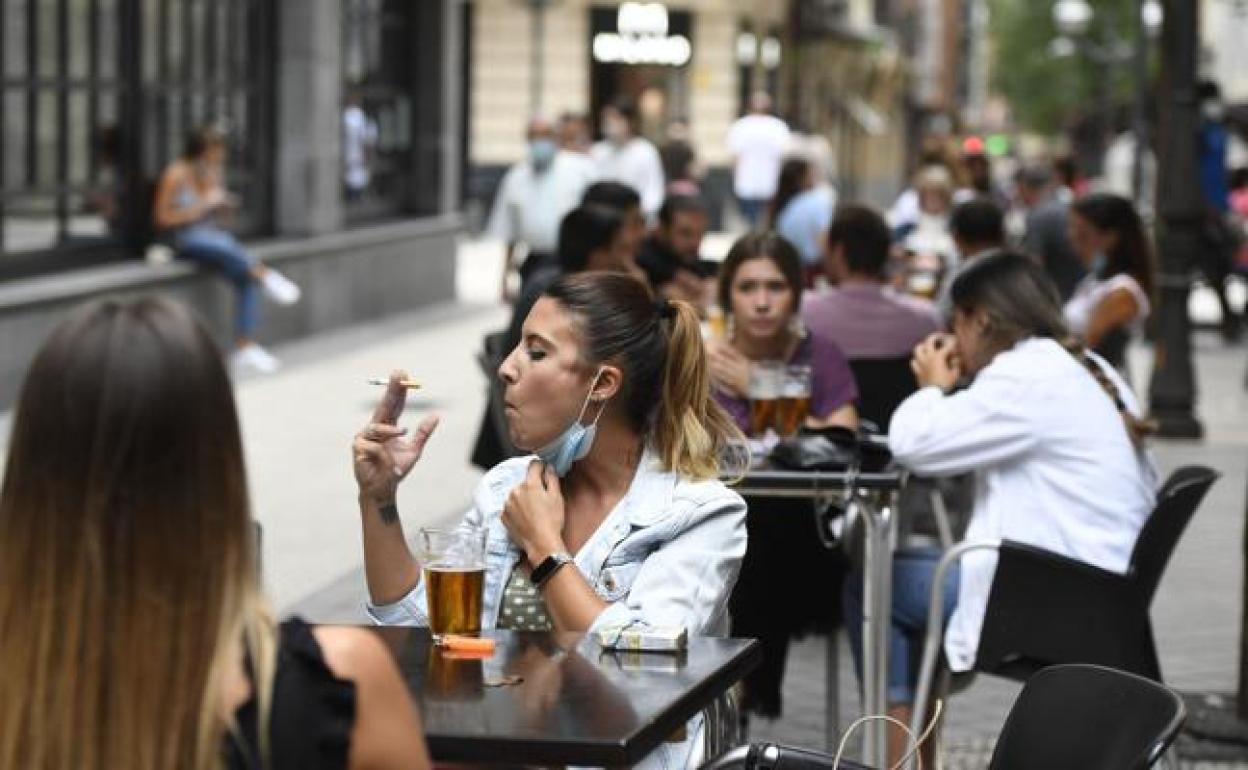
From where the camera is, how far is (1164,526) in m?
6.11

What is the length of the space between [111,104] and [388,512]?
40.7 ft

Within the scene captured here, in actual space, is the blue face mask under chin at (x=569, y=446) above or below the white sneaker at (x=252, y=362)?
above

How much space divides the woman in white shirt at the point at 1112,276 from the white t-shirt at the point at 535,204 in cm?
740

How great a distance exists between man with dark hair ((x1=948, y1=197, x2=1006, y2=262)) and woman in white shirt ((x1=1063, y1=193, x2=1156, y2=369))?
36cm

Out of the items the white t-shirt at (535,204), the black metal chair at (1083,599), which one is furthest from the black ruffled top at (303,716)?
the white t-shirt at (535,204)

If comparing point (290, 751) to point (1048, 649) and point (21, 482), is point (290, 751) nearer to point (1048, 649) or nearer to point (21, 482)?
point (21, 482)

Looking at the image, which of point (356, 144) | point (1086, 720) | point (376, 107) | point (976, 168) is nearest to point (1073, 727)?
point (1086, 720)

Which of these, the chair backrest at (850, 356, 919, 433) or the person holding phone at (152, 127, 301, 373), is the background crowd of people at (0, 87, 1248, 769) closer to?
the chair backrest at (850, 356, 919, 433)

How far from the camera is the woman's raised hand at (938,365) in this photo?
267 inches

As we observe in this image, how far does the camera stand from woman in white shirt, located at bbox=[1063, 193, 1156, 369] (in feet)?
35.1

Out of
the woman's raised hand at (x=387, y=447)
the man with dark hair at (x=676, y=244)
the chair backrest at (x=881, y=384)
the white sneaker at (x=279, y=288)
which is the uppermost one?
the woman's raised hand at (x=387, y=447)

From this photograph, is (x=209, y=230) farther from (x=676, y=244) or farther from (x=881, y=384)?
(x=881, y=384)

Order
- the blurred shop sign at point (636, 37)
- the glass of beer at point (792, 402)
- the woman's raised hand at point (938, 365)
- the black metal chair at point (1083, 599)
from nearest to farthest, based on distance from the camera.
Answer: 1. the black metal chair at point (1083, 599)
2. the woman's raised hand at point (938, 365)
3. the glass of beer at point (792, 402)
4. the blurred shop sign at point (636, 37)

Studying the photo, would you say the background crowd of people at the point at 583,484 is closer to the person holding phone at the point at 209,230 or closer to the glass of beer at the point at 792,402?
the glass of beer at the point at 792,402
